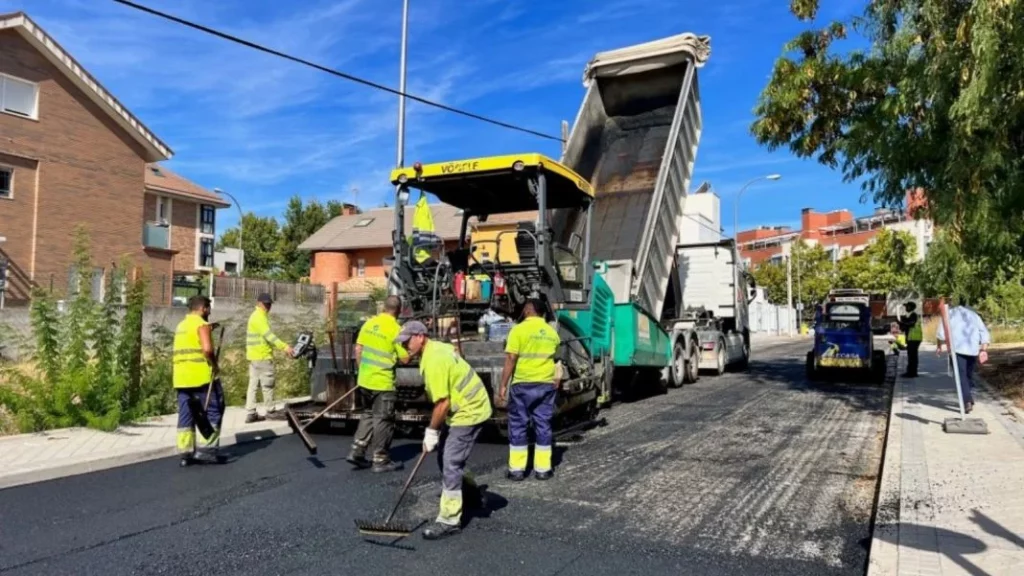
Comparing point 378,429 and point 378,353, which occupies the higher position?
point 378,353

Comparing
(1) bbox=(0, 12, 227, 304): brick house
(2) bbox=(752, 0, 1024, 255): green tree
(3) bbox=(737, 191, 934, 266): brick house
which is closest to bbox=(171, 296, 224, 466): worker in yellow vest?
(2) bbox=(752, 0, 1024, 255): green tree

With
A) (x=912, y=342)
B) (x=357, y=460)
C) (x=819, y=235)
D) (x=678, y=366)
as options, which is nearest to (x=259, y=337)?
(x=357, y=460)

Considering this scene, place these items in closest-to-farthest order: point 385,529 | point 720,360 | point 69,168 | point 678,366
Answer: point 385,529, point 678,366, point 720,360, point 69,168

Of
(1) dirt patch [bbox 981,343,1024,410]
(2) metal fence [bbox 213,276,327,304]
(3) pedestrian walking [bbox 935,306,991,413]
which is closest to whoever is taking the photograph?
(3) pedestrian walking [bbox 935,306,991,413]

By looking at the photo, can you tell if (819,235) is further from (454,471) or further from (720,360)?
(454,471)

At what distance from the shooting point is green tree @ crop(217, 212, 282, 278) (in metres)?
49.8

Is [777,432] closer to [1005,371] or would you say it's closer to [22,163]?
[1005,371]

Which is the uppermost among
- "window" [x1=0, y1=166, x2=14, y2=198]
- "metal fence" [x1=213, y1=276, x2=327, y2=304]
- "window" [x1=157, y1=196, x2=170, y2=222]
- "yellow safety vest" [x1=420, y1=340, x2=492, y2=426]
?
"window" [x1=157, y1=196, x2=170, y2=222]

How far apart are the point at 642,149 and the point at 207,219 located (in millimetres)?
30292

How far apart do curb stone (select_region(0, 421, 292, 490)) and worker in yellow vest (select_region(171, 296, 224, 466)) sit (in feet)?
1.34

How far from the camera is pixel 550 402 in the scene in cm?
636

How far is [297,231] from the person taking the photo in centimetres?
4922

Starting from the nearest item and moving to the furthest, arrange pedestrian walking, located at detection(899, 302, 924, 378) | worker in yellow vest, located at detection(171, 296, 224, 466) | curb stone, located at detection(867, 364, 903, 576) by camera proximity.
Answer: curb stone, located at detection(867, 364, 903, 576)
worker in yellow vest, located at detection(171, 296, 224, 466)
pedestrian walking, located at detection(899, 302, 924, 378)

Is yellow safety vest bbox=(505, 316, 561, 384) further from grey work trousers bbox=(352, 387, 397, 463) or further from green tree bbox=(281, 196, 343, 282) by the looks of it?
green tree bbox=(281, 196, 343, 282)
